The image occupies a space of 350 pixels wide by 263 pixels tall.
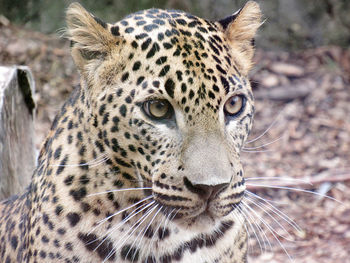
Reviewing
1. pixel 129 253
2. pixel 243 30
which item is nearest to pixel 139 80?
pixel 243 30

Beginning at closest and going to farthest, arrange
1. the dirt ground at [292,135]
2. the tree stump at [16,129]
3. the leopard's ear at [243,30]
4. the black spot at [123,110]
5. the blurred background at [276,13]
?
1. the black spot at [123,110]
2. the leopard's ear at [243,30]
3. the tree stump at [16,129]
4. the dirt ground at [292,135]
5. the blurred background at [276,13]

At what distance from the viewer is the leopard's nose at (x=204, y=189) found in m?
3.38

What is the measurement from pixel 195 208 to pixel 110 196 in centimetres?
Result: 63

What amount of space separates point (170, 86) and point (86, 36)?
64 centimetres

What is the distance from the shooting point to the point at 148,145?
3.61m

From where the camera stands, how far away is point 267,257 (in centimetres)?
691

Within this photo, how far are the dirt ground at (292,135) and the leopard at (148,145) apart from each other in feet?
9.07

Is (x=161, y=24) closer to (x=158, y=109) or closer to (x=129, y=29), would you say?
(x=129, y=29)

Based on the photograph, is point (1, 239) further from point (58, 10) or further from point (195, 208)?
point (58, 10)

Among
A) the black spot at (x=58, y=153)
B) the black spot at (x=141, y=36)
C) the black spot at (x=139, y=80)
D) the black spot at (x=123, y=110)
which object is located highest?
the black spot at (x=141, y=36)

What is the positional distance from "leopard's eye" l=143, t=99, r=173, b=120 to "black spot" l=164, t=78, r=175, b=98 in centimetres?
8

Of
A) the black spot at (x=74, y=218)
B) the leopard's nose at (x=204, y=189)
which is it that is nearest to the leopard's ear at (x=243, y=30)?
the leopard's nose at (x=204, y=189)

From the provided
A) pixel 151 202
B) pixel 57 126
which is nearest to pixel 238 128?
pixel 151 202

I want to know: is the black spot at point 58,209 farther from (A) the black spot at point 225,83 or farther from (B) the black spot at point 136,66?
(A) the black spot at point 225,83
